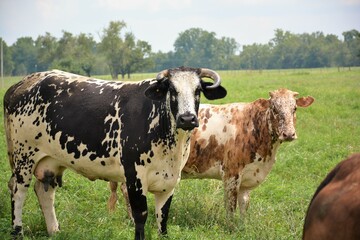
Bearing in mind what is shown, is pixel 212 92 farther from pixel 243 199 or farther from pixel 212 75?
pixel 243 199

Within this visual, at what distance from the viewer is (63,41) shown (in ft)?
283

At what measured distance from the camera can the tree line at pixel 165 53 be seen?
86.2 metres

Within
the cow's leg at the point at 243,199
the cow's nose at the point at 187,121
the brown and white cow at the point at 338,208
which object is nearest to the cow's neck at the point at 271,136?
the cow's leg at the point at 243,199

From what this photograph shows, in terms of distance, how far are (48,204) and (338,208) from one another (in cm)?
522

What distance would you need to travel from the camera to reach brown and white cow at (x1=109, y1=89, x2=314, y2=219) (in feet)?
26.9

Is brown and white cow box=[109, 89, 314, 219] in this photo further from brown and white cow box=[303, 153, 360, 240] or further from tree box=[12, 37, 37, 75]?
tree box=[12, 37, 37, 75]

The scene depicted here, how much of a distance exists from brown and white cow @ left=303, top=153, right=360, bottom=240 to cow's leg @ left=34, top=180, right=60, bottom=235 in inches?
189

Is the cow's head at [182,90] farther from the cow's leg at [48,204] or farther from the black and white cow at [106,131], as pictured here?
the cow's leg at [48,204]

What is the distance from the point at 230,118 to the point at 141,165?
8.33 ft

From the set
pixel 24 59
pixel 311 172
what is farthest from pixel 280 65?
pixel 311 172

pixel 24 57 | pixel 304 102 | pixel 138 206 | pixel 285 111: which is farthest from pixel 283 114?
pixel 24 57

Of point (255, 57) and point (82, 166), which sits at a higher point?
point (255, 57)

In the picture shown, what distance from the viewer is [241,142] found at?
8.36 meters

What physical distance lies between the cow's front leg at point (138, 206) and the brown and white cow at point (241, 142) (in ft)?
5.65
